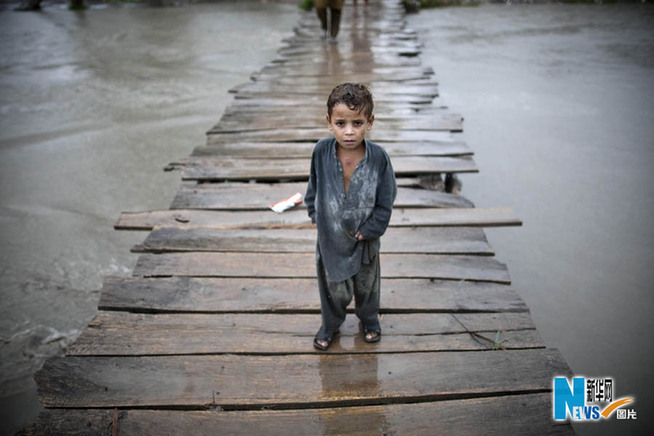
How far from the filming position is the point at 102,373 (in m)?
1.92

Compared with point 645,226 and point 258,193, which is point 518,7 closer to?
point 645,226

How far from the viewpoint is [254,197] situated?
10.7 feet

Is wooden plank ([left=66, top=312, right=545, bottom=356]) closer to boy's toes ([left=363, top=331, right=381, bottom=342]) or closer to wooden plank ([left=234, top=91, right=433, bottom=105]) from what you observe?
boy's toes ([left=363, top=331, right=381, bottom=342])

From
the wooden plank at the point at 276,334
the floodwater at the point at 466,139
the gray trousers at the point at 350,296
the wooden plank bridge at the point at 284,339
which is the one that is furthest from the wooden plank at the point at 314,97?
the gray trousers at the point at 350,296

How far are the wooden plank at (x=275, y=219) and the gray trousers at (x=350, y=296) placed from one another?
102cm

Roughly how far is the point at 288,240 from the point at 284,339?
0.83m

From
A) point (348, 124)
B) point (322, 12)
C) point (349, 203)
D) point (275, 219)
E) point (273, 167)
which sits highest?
point (322, 12)

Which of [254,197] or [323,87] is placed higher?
[323,87]

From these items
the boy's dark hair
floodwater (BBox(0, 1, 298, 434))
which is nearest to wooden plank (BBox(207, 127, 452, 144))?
floodwater (BBox(0, 1, 298, 434))

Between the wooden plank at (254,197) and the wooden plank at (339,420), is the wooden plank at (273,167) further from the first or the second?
the wooden plank at (339,420)

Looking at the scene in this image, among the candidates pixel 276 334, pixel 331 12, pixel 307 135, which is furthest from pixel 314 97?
pixel 276 334

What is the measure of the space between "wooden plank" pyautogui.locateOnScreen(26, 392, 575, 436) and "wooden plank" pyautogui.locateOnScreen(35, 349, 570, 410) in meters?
0.04

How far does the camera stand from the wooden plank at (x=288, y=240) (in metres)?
2.70

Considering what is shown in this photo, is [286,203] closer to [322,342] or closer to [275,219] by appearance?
[275,219]
